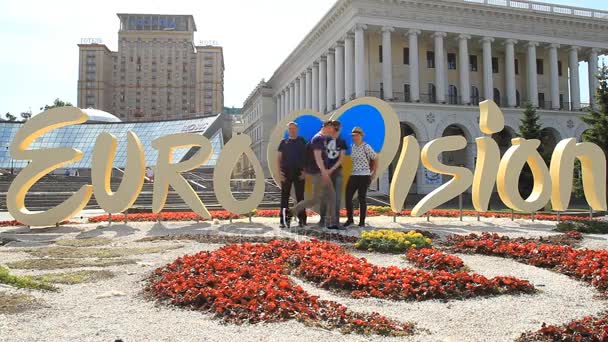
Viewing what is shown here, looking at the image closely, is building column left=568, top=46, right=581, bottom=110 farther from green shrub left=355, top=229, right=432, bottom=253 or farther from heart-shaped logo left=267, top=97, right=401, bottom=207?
green shrub left=355, top=229, right=432, bottom=253

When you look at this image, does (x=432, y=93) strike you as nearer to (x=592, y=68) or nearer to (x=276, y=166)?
(x=592, y=68)

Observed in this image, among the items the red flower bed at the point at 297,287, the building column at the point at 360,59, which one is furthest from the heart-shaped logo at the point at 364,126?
the building column at the point at 360,59

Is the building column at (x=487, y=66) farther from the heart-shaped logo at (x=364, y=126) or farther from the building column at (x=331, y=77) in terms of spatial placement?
the heart-shaped logo at (x=364, y=126)

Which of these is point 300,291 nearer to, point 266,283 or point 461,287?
point 266,283

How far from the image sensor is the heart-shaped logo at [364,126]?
1195 cm

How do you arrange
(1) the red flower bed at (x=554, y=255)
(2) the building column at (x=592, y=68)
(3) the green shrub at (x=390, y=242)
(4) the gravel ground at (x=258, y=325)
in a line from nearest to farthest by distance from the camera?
(4) the gravel ground at (x=258, y=325)
(1) the red flower bed at (x=554, y=255)
(3) the green shrub at (x=390, y=242)
(2) the building column at (x=592, y=68)

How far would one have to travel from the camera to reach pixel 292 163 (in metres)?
10.8

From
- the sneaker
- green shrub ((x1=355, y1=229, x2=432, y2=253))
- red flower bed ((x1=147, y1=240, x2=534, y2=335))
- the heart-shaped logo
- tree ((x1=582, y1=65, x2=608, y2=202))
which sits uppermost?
tree ((x1=582, y1=65, x2=608, y2=202))

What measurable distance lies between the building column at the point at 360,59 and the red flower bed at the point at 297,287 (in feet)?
110

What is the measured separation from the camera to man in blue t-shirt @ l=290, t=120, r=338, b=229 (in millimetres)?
10062

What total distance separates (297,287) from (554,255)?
13.8 feet

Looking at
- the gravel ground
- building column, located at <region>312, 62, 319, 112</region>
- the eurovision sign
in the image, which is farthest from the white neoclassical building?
the gravel ground

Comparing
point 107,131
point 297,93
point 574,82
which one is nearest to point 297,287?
point 574,82

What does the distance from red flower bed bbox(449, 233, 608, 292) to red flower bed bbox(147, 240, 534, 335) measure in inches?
44.2
